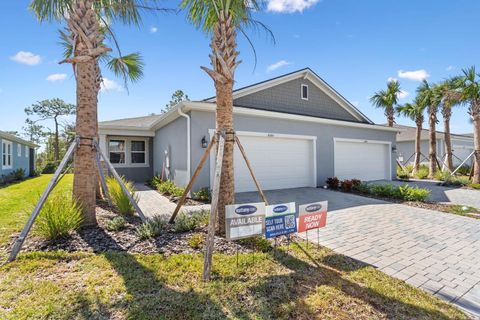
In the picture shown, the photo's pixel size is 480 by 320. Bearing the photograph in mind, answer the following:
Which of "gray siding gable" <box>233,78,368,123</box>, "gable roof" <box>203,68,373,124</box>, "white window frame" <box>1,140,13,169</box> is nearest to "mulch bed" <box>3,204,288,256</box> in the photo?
"gable roof" <box>203,68,373,124</box>

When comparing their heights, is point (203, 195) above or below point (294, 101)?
below

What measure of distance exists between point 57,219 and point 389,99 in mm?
23124

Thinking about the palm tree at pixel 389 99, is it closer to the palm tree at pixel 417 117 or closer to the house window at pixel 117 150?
the palm tree at pixel 417 117

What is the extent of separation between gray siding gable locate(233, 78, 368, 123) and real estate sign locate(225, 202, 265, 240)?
8063 millimetres

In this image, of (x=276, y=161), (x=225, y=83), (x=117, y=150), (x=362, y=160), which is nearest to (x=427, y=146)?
(x=362, y=160)

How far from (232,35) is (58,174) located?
170 inches

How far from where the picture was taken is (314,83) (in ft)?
45.2

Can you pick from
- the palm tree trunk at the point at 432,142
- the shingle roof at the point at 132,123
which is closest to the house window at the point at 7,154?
the shingle roof at the point at 132,123

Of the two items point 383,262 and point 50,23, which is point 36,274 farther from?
point 50,23

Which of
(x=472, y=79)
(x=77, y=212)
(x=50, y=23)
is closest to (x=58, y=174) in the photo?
(x=77, y=212)

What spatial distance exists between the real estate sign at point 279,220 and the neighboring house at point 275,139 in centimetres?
533

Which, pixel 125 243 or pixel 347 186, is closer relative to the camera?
pixel 125 243

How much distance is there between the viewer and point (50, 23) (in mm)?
6113

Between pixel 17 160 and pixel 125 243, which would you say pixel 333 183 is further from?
pixel 17 160
